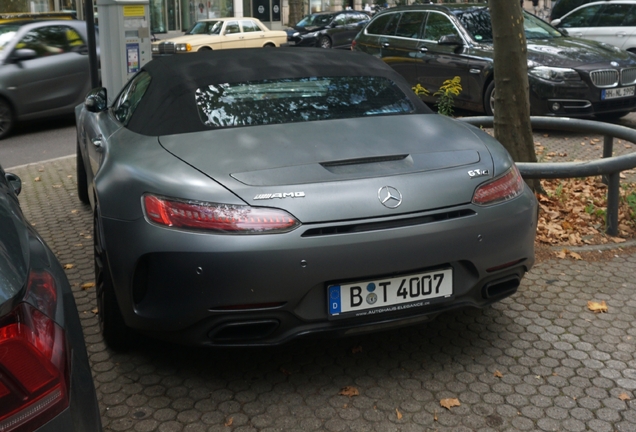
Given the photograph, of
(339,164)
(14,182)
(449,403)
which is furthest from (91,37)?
(449,403)

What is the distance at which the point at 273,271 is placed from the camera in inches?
127

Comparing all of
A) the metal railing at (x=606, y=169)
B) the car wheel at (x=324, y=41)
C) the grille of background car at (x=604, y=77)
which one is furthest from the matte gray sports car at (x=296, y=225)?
the car wheel at (x=324, y=41)

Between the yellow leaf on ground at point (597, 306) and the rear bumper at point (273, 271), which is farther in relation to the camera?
the yellow leaf on ground at point (597, 306)

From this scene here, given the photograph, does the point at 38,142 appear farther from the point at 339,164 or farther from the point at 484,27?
the point at 339,164

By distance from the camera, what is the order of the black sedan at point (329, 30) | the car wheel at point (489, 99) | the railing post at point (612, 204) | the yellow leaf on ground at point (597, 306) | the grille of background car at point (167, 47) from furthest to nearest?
the black sedan at point (329, 30), the grille of background car at point (167, 47), the car wheel at point (489, 99), the railing post at point (612, 204), the yellow leaf on ground at point (597, 306)

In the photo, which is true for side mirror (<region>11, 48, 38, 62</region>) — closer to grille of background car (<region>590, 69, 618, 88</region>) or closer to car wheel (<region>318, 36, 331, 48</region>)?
grille of background car (<region>590, 69, 618, 88</region>)

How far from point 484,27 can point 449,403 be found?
9380 mm

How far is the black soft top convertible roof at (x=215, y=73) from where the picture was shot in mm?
4082

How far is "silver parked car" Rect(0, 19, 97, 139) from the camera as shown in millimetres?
11539

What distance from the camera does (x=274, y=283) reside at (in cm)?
325

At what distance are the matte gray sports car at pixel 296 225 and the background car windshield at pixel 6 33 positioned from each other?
342 inches

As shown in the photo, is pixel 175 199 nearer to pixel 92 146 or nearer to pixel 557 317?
pixel 92 146

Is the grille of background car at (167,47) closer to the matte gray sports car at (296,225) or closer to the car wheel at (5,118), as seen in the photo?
the car wheel at (5,118)

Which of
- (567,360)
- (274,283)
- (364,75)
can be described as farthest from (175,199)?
(567,360)
